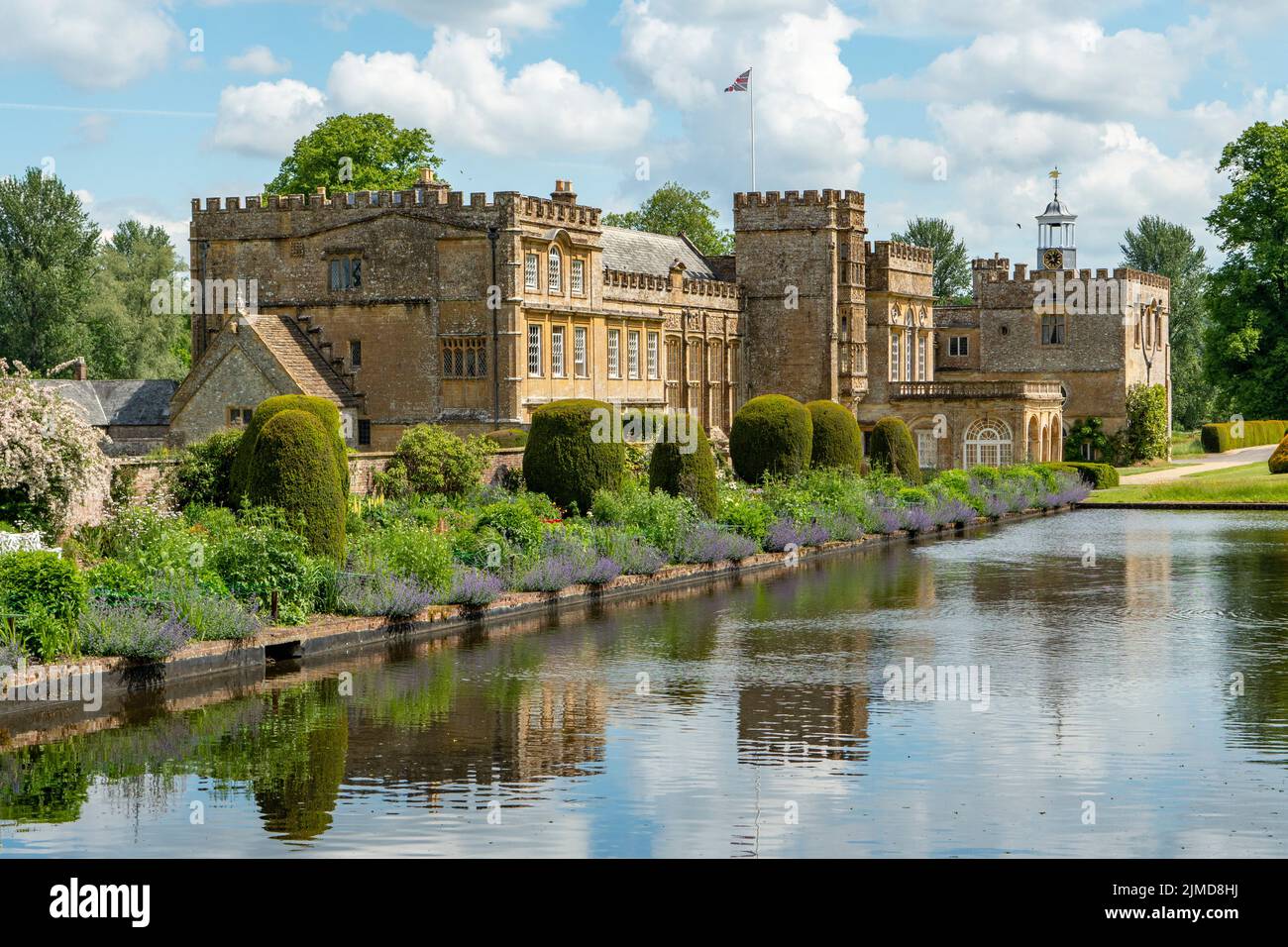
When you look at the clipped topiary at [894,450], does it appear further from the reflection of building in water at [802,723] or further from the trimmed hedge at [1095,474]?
the reflection of building in water at [802,723]

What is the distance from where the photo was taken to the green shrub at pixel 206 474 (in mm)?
28953

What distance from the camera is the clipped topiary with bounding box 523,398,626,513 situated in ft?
102

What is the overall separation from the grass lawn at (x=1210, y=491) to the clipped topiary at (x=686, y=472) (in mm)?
22488

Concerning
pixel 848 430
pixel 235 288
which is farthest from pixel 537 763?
pixel 235 288

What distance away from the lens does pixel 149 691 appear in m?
16.5

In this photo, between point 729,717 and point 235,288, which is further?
point 235,288

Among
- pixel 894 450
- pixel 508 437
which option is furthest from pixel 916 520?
pixel 508 437

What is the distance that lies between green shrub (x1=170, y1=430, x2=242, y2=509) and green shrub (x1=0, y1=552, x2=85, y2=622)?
11602 millimetres

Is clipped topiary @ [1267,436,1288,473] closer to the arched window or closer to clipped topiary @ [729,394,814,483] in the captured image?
the arched window

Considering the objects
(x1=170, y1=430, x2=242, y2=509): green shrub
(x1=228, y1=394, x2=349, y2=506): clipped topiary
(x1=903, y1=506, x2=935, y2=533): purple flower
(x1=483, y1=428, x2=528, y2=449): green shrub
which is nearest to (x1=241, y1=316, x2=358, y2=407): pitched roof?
(x1=483, y1=428, x2=528, y2=449): green shrub
